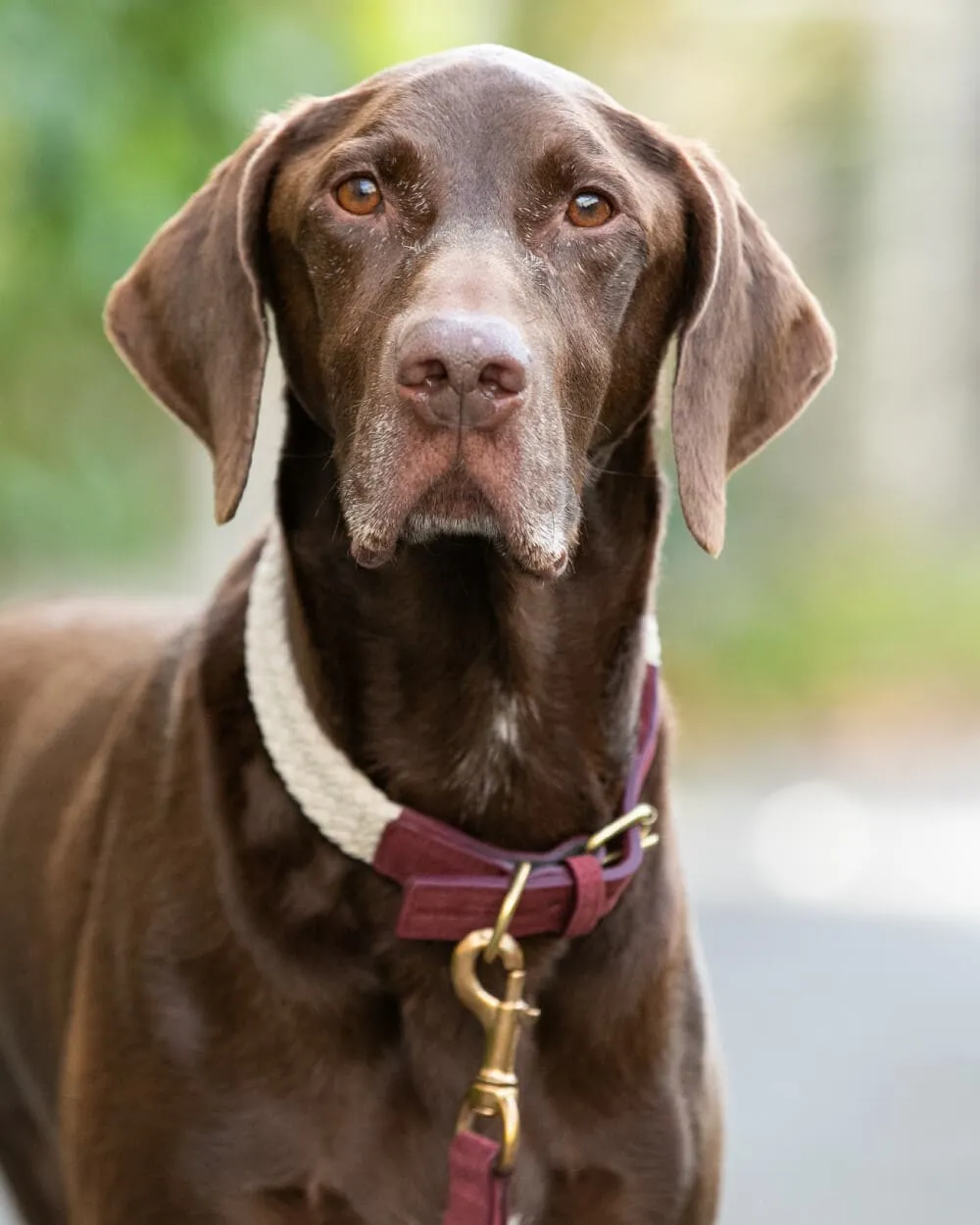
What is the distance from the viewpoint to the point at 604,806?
9.23 feet

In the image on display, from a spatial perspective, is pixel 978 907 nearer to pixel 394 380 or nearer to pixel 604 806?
pixel 604 806

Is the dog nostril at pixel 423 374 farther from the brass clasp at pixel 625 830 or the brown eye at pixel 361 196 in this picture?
the brass clasp at pixel 625 830

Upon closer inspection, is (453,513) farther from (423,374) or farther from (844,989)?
(844,989)

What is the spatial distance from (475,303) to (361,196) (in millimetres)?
344

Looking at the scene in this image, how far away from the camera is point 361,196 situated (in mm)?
2658

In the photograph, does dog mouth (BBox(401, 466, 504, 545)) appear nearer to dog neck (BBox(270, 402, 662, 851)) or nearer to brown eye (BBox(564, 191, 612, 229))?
dog neck (BBox(270, 402, 662, 851))

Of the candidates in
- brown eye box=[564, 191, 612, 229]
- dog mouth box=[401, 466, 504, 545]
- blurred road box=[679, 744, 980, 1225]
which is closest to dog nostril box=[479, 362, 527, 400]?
dog mouth box=[401, 466, 504, 545]

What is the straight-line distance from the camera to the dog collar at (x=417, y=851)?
263 cm

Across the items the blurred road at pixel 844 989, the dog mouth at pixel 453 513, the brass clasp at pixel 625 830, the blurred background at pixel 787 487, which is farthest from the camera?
the blurred background at pixel 787 487

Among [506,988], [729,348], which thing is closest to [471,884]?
[506,988]

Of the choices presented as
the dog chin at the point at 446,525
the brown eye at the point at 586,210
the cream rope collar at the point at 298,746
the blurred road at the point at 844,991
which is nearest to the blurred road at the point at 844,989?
the blurred road at the point at 844,991

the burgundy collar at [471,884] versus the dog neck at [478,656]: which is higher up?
the dog neck at [478,656]

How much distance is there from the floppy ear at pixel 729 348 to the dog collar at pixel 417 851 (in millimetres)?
483

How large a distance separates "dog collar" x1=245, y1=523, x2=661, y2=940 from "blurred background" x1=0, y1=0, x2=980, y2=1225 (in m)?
2.02
